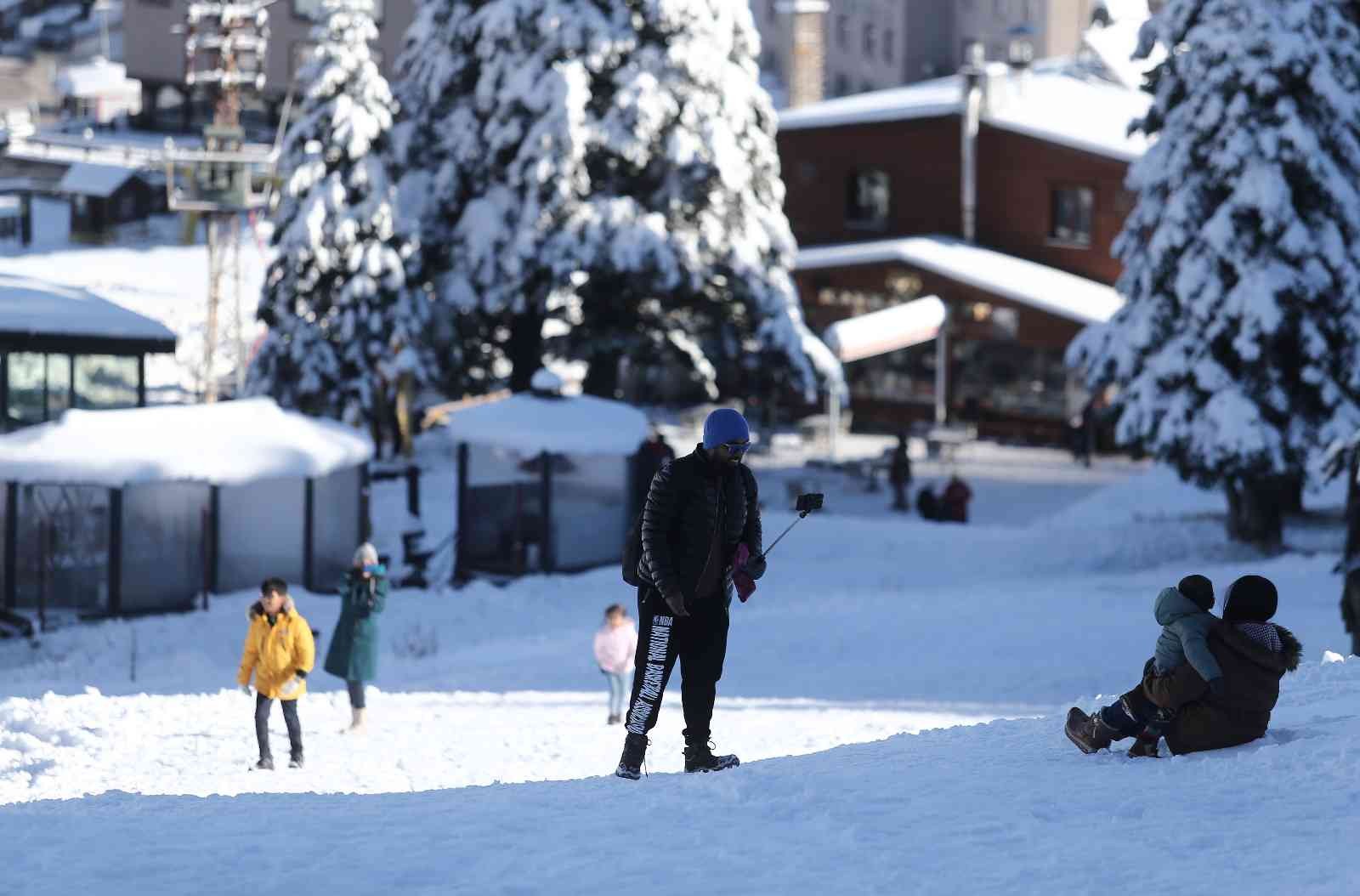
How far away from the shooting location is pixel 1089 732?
32.1 feet

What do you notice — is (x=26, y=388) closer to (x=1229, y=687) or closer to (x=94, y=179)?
(x=1229, y=687)

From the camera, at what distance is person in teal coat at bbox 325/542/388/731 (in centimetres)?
1598

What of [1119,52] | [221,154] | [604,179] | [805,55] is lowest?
[604,179]

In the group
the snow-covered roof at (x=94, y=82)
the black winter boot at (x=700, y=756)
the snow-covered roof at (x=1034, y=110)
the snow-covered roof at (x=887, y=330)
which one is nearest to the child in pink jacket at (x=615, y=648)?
the black winter boot at (x=700, y=756)

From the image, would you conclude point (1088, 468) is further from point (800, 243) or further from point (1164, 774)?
point (1164, 774)

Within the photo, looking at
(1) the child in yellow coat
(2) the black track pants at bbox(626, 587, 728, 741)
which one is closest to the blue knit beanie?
(2) the black track pants at bbox(626, 587, 728, 741)

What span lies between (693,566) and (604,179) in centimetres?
2567

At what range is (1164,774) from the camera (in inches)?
362

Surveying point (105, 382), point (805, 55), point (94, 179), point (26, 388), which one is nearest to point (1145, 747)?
point (26, 388)

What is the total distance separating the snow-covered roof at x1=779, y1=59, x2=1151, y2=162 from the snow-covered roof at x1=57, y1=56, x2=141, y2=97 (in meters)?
47.7

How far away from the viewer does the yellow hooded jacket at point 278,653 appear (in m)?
14.0

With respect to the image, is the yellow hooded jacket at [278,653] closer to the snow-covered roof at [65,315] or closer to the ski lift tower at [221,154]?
the snow-covered roof at [65,315]

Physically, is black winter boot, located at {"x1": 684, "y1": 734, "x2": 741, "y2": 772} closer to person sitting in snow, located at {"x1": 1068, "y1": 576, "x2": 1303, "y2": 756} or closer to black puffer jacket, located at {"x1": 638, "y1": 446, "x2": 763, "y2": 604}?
black puffer jacket, located at {"x1": 638, "y1": 446, "x2": 763, "y2": 604}

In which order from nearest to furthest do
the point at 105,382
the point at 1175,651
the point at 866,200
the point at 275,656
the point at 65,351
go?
1. the point at 1175,651
2. the point at 275,656
3. the point at 65,351
4. the point at 105,382
5. the point at 866,200
